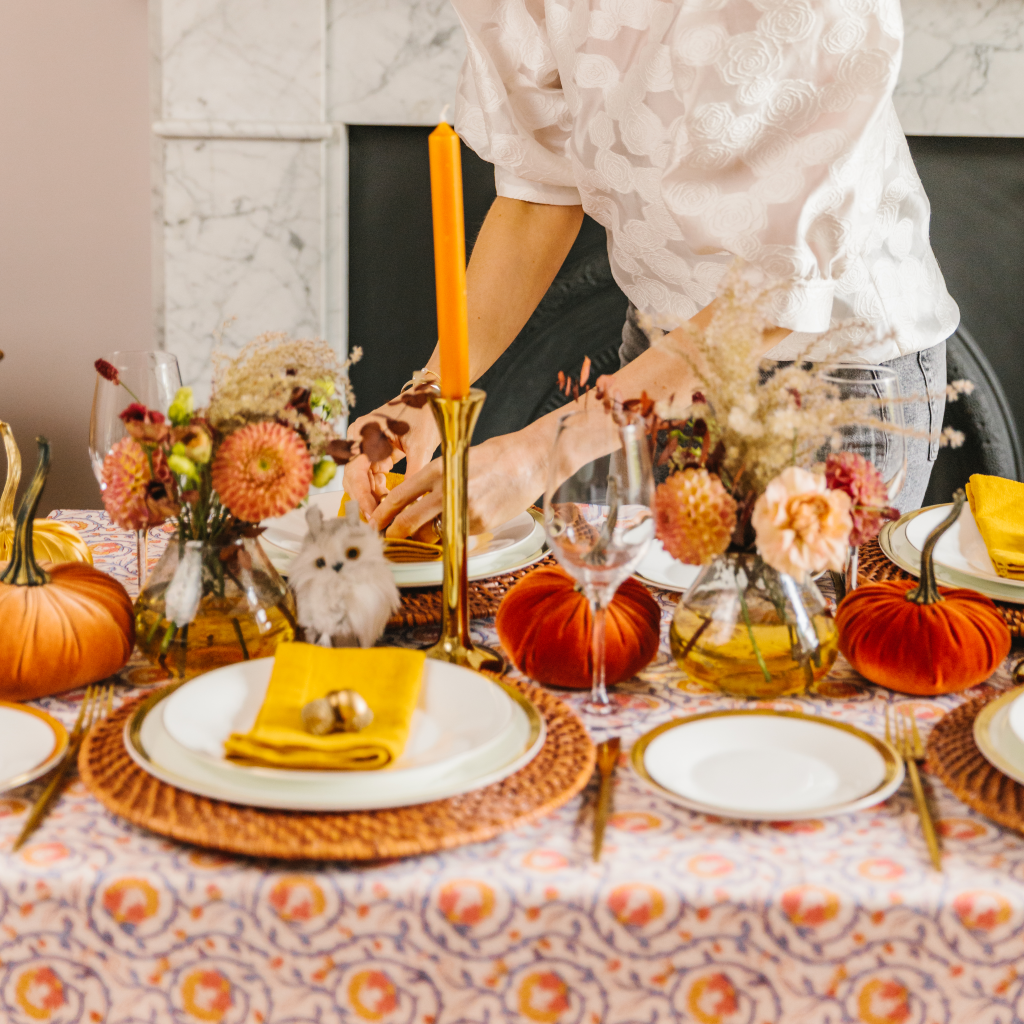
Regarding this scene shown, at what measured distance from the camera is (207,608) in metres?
0.71

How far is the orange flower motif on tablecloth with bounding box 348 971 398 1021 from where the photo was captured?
18.9 inches

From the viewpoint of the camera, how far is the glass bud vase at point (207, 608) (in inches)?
27.4

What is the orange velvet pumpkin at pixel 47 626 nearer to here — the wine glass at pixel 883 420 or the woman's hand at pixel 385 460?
the woman's hand at pixel 385 460

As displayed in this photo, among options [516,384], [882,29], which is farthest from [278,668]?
[516,384]

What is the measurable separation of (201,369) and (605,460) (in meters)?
1.78

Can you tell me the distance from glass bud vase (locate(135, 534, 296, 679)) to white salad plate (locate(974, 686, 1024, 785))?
18.6 inches

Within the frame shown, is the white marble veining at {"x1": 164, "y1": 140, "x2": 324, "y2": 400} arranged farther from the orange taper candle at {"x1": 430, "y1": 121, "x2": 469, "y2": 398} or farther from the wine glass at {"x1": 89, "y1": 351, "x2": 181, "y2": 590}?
the orange taper candle at {"x1": 430, "y1": 121, "x2": 469, "y2": 398}

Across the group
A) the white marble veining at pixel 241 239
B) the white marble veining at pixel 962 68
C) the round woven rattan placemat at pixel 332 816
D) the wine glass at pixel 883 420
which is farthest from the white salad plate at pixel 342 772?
the white marble veining at pixel 962 68

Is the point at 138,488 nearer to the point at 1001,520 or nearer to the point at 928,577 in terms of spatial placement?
the point at 928,577

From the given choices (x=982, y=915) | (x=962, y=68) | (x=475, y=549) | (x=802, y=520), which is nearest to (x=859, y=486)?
(x=802, y=520)

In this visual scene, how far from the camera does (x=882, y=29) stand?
0.89 metres

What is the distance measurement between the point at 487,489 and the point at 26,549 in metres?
0.37

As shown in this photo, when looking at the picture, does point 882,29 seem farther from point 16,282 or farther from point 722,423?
point 16,282

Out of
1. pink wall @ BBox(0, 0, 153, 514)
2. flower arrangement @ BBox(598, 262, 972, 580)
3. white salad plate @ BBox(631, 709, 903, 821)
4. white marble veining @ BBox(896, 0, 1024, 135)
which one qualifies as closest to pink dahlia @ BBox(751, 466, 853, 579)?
flower arrangement @ BBox(598, 262, 972, 580)
